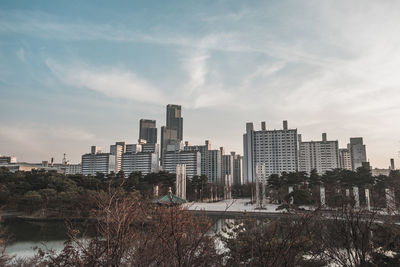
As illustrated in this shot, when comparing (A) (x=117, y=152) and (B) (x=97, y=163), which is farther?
(A) (x=117, y=152)

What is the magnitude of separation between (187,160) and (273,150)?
95.9 ft

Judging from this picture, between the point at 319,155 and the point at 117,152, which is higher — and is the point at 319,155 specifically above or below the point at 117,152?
below

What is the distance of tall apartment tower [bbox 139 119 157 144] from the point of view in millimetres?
191000

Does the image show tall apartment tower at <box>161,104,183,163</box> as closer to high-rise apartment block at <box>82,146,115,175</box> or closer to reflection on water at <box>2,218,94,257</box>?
high-rise apartment block at <box>82,146,115,175</box>

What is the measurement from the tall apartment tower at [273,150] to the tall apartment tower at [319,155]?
8.41m

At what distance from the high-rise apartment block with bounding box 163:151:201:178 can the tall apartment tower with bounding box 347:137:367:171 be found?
50793mm

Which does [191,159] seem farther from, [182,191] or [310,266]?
[310,266]

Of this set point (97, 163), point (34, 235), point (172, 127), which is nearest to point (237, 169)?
point (97, 163)

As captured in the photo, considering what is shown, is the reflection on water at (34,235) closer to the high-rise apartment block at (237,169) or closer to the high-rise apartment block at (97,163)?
the high-rise apartment block at (97,163)

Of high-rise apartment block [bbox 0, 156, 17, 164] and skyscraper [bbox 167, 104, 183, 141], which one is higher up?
skyscraper [bbox 167, 104, 183, 141]

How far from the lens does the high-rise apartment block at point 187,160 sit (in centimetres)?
9962

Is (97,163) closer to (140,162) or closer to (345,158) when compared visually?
(140,162)

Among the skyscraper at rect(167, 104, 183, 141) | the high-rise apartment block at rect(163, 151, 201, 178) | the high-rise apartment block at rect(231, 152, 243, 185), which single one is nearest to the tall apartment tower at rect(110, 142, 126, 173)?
the high-rise apartment block at rect(163, 151, 201, 178)

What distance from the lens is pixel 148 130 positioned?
636 ft
